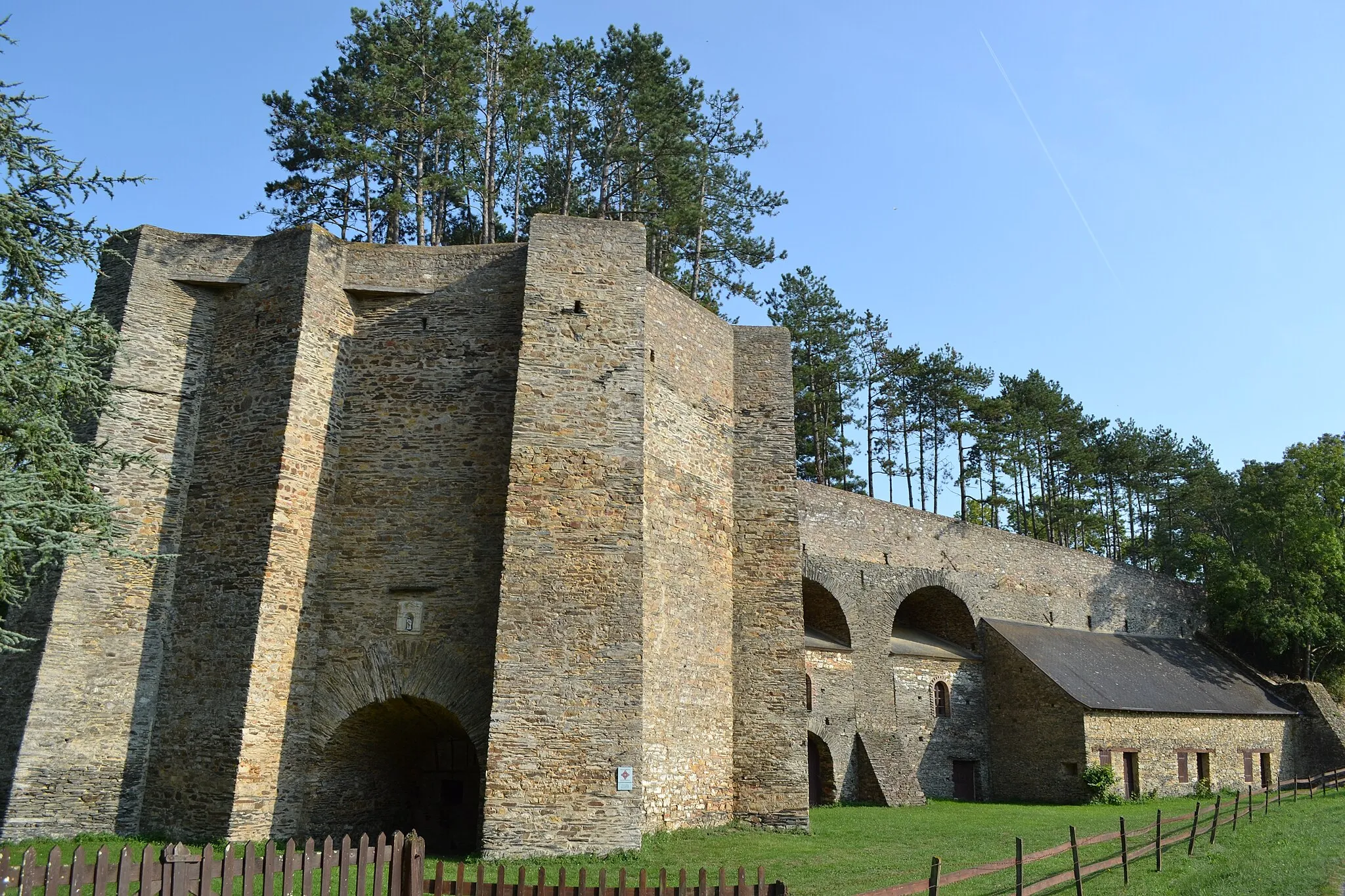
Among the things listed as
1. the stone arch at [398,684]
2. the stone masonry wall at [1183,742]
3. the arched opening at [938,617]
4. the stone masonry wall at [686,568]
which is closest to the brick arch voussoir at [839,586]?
the arched opening at [938,617]

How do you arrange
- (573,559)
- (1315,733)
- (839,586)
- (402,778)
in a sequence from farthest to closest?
1. (1315,733)
2. (839,586)
3. (402,778)
4. (573,559)

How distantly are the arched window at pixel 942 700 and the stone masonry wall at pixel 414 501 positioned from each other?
15249 mm

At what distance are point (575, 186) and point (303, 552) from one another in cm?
1677

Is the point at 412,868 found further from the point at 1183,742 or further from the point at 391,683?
the point at 1183,742

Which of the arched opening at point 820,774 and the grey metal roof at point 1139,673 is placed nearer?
the arched opening at point 820,774

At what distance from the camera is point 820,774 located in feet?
74.5

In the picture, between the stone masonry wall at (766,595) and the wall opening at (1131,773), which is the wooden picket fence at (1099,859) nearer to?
the wall opening at (1131,773)

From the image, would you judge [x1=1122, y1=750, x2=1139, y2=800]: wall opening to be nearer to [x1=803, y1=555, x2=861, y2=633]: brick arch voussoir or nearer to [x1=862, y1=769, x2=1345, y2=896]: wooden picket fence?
[x1=862, y1=769, x2=1345, y2=896]: wooden picket fence

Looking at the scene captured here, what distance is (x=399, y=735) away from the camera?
15742 millimetres

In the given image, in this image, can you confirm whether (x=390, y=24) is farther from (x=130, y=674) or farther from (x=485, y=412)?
(x=130, y=674)

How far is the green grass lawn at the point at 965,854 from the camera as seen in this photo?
11.7 m

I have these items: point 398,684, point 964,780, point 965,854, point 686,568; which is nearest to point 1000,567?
point 964,780

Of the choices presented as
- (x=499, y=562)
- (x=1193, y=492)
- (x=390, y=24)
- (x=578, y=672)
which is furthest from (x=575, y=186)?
(x=1193, y=492)

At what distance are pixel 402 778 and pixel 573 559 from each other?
4773mm
